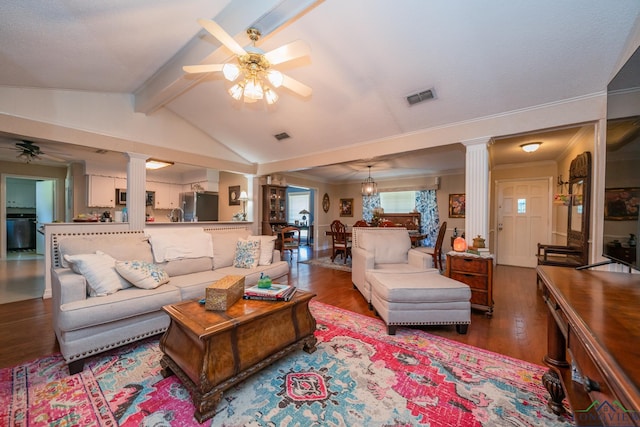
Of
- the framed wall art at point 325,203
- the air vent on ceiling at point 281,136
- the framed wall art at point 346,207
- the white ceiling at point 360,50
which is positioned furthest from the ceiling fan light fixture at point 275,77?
the framed wall art at point 346,207

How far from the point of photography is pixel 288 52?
2.00m

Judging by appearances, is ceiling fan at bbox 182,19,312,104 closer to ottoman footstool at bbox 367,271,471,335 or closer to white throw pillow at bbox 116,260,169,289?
white throw pillow at bbox 116,260,169,289

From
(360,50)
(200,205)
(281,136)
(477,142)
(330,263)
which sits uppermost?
(360,50)

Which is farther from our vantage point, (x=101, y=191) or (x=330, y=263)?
(x=101, y=191)

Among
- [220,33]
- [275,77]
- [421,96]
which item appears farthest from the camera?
[421,96]

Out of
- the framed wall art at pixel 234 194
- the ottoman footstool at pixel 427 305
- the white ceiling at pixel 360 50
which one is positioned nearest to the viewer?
the white ceiling at pixel 360 50

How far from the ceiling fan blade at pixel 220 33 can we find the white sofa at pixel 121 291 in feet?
6.87

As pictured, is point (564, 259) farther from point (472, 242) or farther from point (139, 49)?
point (139, 49)

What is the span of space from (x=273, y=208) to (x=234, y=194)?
129 centimetres

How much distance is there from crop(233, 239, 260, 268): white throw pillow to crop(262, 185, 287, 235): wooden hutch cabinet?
3.08 m

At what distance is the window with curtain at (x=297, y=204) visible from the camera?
1048cm

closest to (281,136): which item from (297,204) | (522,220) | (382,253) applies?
(382,253)

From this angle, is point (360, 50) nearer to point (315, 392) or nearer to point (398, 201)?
point (315, 392)

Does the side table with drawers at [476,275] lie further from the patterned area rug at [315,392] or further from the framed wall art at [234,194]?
the framed wall art at [234,194]
